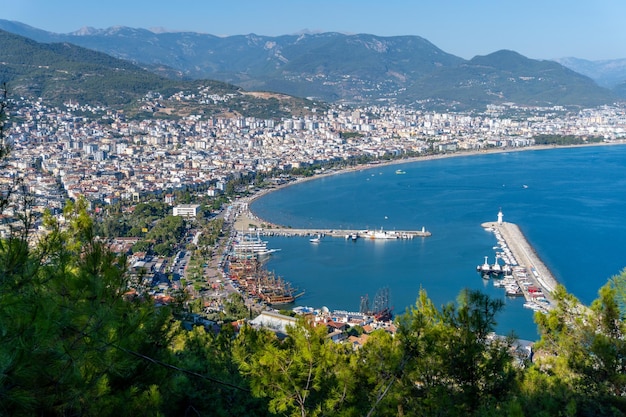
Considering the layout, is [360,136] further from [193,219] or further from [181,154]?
[193,219]

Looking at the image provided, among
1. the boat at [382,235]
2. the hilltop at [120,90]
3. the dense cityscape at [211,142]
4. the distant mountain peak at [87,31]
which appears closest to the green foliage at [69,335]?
the boat at [382,235]

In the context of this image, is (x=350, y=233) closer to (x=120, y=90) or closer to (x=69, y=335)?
A: (x=69, y=335)

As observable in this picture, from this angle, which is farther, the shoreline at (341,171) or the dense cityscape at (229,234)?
the shoreline at (341,171)

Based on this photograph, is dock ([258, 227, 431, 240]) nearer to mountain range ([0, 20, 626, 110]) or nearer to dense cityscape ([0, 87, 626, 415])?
dense cityscape ([0, 87, 626, 415])

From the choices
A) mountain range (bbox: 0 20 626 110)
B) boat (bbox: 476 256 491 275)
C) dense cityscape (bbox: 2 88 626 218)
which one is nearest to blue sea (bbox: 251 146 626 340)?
boat (bbox: 476 256 491 275)

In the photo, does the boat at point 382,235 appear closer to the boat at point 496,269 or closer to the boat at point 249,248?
the boat at point 249,248

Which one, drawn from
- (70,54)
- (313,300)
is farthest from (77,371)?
(70,54)
